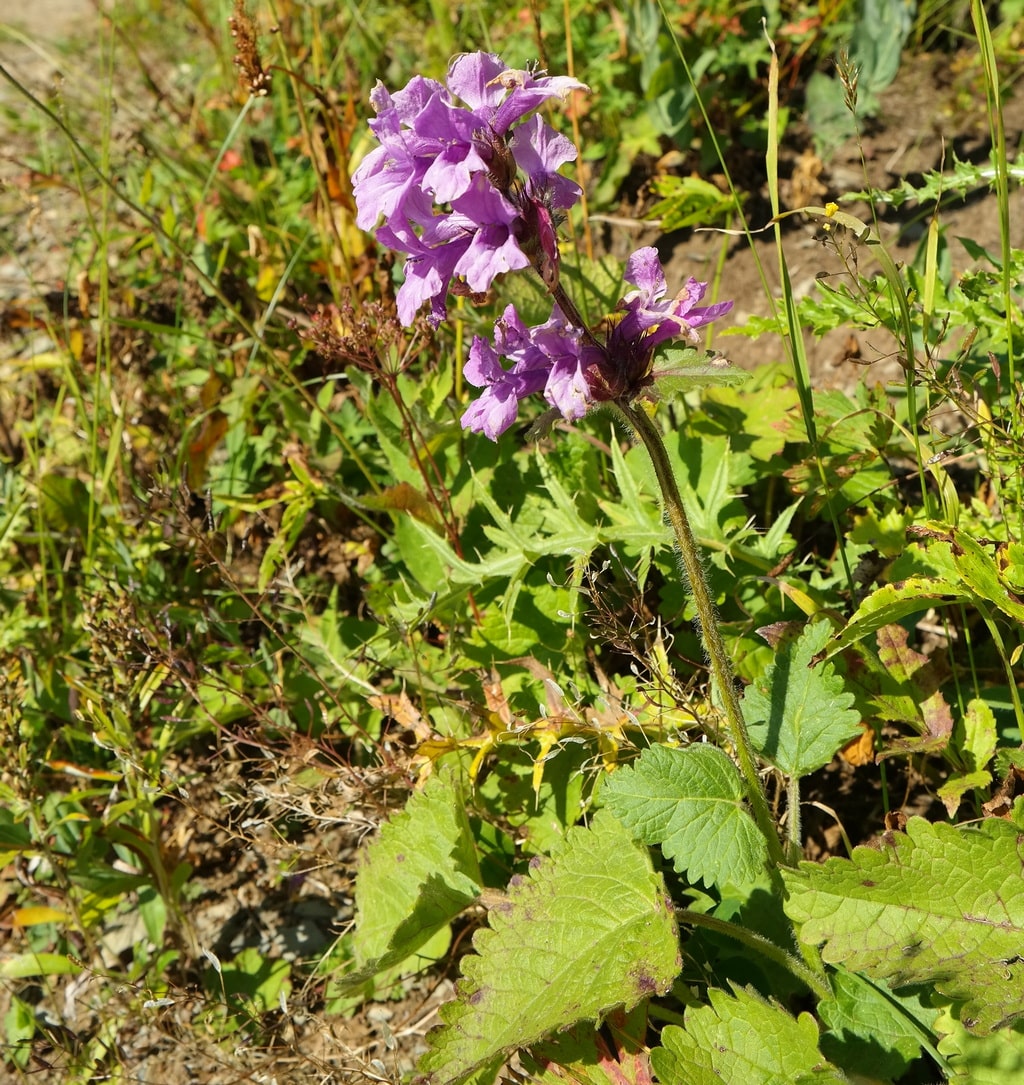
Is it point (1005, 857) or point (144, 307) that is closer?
point (1005, 857)

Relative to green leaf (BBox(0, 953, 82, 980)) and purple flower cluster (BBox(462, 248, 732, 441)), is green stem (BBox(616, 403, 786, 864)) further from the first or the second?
green leaf (BBox(0, 953, 82, 980))

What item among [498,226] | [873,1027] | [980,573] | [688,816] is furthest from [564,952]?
[498,226]

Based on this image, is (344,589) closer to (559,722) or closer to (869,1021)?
(559,722)

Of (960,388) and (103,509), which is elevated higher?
(960,388)

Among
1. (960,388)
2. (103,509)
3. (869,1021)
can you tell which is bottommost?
(869,1021)

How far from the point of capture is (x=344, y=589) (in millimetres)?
3006

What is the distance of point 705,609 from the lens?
1606 mm

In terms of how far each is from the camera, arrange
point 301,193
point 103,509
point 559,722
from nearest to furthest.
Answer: point 559,722 → point 103,509 → point 301,193

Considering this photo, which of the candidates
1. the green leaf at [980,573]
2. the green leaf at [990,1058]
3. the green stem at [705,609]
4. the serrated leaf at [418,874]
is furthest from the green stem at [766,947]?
the green leaf at [980,573]

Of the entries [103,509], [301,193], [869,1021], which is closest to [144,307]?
[301,193]

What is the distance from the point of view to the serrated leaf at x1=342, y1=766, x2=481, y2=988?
195 cm

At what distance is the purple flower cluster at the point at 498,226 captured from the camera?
132cm

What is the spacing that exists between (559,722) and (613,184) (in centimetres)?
231

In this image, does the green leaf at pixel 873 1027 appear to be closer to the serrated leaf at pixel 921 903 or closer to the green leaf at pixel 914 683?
the serrated leaf at pixel 921 903
